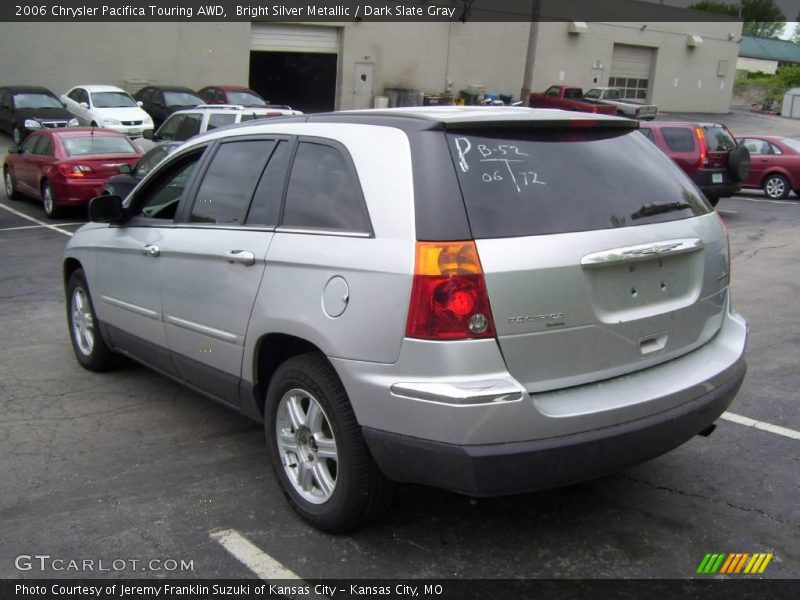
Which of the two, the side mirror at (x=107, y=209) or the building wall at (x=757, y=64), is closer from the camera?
the side mirror at (x=107, y=209)

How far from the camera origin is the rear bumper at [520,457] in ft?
10.4

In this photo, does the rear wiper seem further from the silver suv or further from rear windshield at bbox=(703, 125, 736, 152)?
rear windshield at bbox=(703, 125, 736, 152)

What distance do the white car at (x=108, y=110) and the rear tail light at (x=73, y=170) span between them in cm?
983

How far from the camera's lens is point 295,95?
38312mm

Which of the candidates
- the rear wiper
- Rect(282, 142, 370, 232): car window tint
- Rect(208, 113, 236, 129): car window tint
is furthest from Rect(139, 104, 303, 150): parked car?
the rear wiper

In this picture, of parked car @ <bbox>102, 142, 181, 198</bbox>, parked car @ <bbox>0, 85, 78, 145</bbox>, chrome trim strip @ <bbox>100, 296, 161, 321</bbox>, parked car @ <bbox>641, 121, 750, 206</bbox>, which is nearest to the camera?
chrome trim strip @ <bbox>100, 296, 161, 321</bbox>

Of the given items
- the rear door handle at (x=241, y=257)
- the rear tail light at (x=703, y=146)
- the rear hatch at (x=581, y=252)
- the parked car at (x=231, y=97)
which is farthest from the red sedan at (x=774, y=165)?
the rear door handle at (x=241, y=257)

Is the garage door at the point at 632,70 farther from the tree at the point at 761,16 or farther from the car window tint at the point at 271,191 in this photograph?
the tree at the point at 761,16

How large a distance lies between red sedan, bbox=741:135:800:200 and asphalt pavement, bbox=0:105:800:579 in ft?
49.2

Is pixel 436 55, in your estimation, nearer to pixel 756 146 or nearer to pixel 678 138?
pixel 756 146

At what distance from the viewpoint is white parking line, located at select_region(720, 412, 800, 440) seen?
16.5 ft

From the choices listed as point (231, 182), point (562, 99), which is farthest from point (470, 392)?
point (562, 99)

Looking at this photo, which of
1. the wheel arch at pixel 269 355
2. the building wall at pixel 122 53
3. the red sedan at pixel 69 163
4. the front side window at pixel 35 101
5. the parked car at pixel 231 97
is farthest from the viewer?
the building wall at pixel 122 53

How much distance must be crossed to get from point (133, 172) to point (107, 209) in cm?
847
